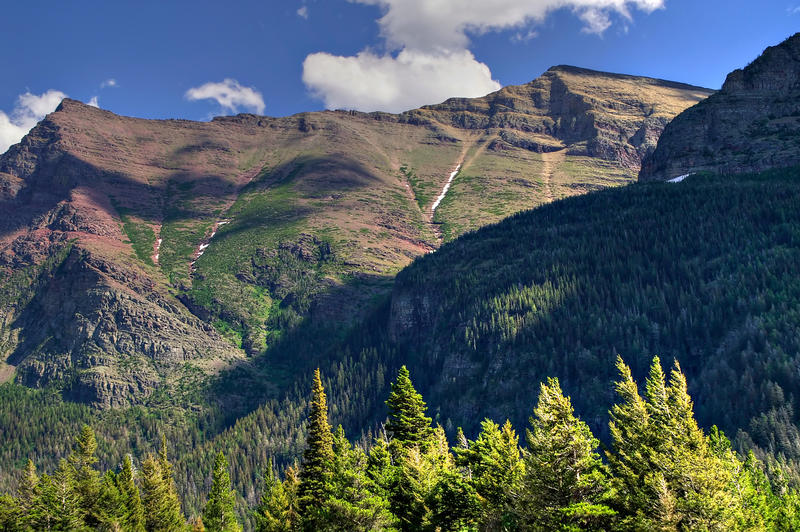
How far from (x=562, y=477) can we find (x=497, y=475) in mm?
11415

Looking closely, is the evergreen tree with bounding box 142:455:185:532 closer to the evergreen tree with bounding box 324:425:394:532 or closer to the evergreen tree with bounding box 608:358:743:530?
the evergreen tree with bounding box 324:425:394:532

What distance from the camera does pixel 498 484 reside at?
45.4 m

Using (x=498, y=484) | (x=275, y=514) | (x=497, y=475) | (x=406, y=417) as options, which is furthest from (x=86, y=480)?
(x=498, y=484)

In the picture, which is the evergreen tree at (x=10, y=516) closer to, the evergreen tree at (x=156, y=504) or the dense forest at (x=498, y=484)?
the dense forest at (x=498, y=484)

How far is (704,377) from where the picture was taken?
586 ft

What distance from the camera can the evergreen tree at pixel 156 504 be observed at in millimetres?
81062

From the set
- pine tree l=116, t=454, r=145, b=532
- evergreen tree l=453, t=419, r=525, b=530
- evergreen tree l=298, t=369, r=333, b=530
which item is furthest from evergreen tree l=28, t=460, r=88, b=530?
evergreen tree l=453, t=419, r=525, b=530

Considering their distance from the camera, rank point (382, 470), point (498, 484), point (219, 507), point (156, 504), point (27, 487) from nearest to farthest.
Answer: point (498, 484) < point (382, 470) < point (27, 487) < point (156, 504) < point (219, 507)

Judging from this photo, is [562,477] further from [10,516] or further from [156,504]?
[156,504]

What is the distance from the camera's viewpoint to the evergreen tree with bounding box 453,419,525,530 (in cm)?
4172

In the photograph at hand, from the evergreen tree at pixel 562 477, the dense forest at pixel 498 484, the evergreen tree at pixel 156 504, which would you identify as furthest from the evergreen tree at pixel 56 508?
the evergreen tree at pixel 562 477

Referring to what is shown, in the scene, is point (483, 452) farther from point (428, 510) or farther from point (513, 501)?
point (513, 501)

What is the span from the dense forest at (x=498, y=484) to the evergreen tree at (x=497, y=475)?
0.11 meters

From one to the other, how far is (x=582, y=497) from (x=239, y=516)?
563 ft
